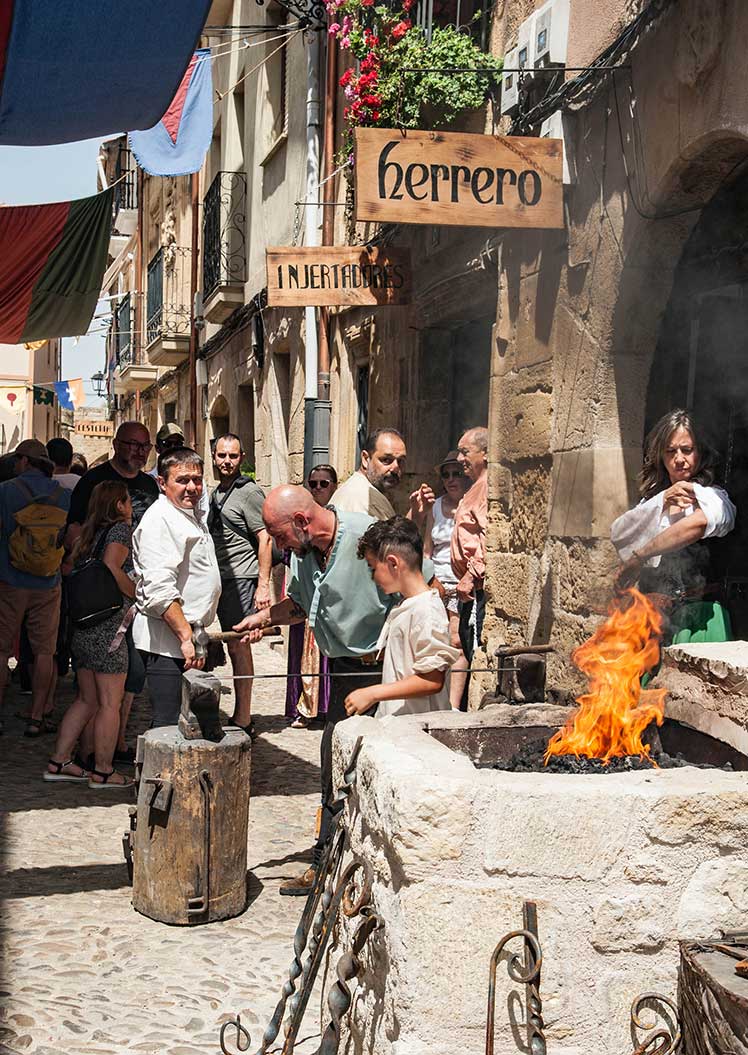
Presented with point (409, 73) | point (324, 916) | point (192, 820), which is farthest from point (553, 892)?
point (409, 73)

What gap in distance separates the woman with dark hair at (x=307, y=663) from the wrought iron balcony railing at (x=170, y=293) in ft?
39.7

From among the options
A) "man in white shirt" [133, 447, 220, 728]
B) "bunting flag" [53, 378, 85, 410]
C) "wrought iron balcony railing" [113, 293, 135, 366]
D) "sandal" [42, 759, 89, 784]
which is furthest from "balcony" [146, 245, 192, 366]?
"man in white shirt" [133, 447, 220, 728]

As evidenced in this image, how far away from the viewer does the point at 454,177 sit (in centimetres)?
523

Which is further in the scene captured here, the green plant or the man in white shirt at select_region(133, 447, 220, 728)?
the green plant

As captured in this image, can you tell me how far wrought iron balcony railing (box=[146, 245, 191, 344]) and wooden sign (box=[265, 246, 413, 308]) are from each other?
11.4 meters

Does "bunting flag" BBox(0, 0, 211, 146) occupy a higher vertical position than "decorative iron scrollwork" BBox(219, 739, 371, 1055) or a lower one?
higher

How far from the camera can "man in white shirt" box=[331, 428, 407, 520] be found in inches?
241

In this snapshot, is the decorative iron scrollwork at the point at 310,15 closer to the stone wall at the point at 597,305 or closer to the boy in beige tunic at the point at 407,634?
the stone wall at the point at 597,305

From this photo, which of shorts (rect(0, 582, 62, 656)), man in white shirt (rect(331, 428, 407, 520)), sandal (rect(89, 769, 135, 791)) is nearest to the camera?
sandal (rect(89, 769, 135, 791))

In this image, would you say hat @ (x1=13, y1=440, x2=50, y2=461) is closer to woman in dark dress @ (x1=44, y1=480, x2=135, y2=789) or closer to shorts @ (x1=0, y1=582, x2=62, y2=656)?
shorts @ (x1=0, y1=582, x2=62, y2=656)

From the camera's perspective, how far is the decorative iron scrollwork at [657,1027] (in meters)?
2.42

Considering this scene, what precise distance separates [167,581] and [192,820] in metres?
1.23

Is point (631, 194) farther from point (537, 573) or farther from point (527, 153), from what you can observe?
point (537, 573)

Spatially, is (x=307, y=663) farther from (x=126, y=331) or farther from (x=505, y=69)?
(x=126, y=331)
